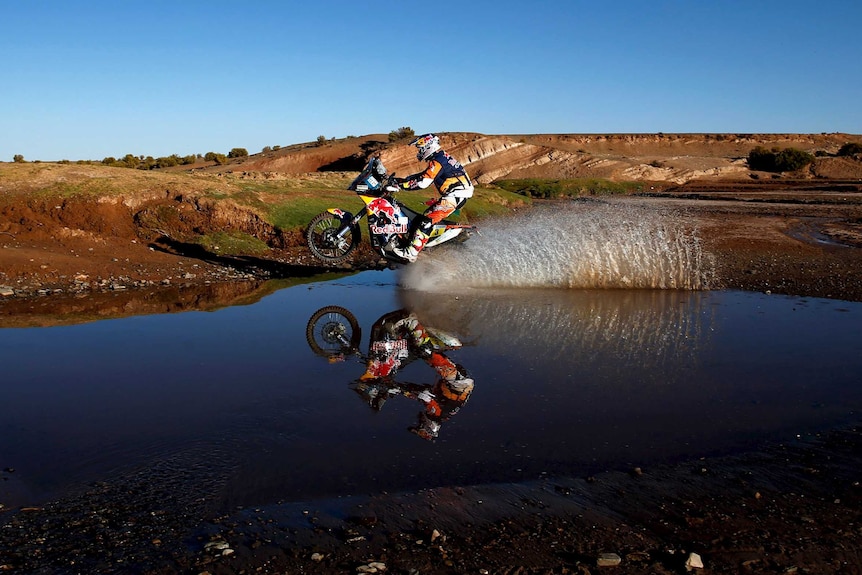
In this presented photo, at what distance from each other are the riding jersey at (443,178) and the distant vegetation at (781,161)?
53955 millimetres

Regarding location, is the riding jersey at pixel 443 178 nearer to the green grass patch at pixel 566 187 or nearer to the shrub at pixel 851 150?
the green grass patch at pixel 566 187

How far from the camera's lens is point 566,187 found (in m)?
48.4

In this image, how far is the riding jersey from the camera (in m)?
14.0

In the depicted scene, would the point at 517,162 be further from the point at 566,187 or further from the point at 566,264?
the point at 566,264

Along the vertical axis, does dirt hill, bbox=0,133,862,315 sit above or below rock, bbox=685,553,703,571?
above

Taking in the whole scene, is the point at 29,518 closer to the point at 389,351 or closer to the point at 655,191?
the point at 389,351

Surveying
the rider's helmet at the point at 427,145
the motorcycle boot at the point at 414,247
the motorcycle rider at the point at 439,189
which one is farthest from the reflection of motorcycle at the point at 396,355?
the rider's helmet at the point at 427,145

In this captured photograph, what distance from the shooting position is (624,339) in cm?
1012

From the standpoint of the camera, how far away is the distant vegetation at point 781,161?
60.0m

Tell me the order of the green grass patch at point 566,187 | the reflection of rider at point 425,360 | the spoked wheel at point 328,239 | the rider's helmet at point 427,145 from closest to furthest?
the reflection of rider at point 425,360 < the rider's helmet at point 427,145 < the spoked wheel at point 328,239 < the green grass patch at point 566,187

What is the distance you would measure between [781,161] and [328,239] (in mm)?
55771

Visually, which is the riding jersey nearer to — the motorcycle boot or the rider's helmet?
the rider's helmet

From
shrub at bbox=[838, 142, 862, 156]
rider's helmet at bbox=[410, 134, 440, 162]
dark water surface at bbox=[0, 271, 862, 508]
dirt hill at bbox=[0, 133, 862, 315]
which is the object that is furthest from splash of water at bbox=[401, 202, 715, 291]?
shrub at bbox=[838, 142, 862, 156]

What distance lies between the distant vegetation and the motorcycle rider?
54.0m
